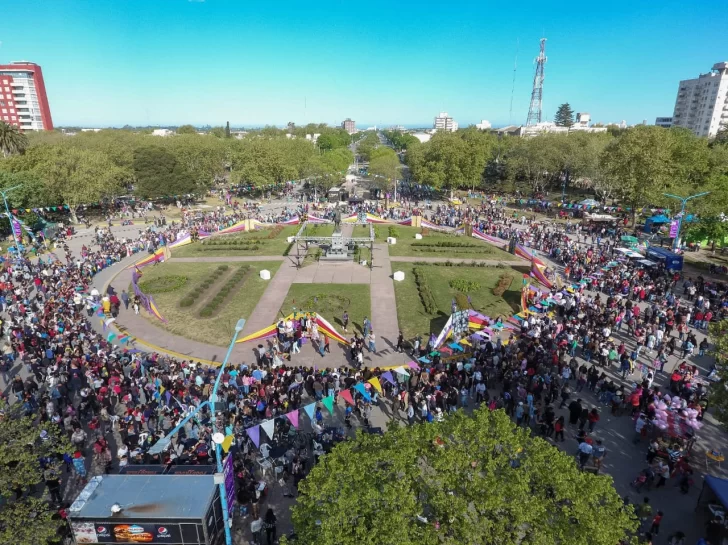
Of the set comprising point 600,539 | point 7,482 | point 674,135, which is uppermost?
point 674,135

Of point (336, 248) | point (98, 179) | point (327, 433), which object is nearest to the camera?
point (327, 433)

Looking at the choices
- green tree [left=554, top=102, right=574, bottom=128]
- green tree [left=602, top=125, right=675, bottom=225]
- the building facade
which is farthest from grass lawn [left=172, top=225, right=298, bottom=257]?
green tree [left=554, top=102, right=574, bottom=128]

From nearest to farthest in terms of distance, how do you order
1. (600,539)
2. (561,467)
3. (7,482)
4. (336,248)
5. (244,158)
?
1. (600,539)
2. (561,467)
3. (7,482)
4. (336,248)
5. (244,158)

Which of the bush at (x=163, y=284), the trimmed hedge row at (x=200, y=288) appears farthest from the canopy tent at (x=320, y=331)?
the bush at (x=163, y=284)

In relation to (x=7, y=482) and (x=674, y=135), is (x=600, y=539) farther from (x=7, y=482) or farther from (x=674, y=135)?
(x=674, y=135)

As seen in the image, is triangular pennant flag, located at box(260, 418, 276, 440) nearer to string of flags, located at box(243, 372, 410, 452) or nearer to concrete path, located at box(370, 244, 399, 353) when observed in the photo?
string of flags, located at box(243, 372, 410, 452)

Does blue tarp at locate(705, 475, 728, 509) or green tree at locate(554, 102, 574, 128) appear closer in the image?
blue tarp at locate(705, 475, 728, 509)

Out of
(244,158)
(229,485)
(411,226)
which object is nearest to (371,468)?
(229,485)

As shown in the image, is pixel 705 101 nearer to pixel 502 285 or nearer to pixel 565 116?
pixel 565 116
